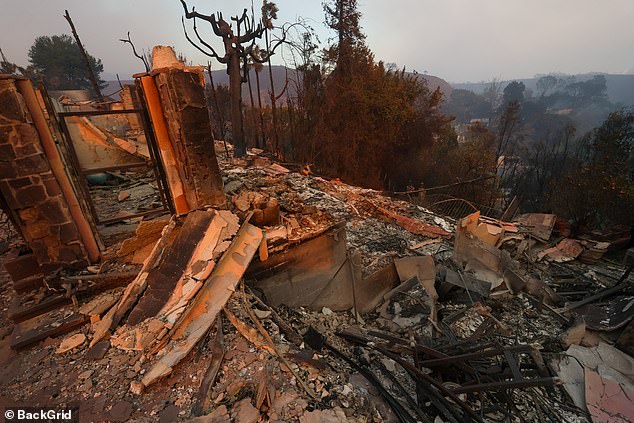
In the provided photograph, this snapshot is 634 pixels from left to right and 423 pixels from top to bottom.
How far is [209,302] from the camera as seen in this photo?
310 centimetres

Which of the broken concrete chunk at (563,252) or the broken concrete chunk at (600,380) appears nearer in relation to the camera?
the broken concrete chunk at (600,380)

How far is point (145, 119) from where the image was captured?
357 centimetres

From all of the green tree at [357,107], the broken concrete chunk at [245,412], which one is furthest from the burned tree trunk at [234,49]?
the broken concrete chunk at [245,412]

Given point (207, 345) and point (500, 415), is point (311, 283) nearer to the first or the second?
point (207, 345)

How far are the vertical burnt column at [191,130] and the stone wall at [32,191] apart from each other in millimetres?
1317

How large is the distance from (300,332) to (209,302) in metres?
1.30

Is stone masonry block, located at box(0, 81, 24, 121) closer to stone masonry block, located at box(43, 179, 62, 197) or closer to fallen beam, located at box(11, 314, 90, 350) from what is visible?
stone masonry block, located at box(43, 179, 62, 197)

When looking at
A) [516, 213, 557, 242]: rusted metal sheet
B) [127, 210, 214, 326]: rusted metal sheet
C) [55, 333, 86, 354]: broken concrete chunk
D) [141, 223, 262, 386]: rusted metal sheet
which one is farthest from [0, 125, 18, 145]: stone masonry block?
[516, 213, 557, 242]: rusted metal sheet

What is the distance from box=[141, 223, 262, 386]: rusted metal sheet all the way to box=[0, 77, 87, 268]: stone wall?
181cm

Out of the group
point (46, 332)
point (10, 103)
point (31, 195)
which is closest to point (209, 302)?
point (46, 332)

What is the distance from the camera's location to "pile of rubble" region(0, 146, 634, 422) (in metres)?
2.39

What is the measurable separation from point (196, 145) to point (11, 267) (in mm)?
2573

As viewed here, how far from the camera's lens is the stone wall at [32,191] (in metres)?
2.88

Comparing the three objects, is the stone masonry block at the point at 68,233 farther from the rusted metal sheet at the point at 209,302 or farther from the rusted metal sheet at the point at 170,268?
the rusted metal sheet at the point at 209,302
